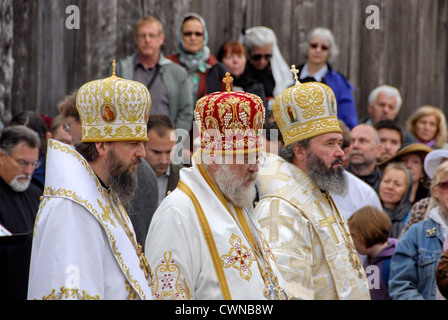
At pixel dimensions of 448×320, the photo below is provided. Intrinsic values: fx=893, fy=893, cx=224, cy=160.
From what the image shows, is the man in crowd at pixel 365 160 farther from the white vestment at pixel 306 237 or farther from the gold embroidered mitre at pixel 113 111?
the gold embroidered mitre at pixel 113 111

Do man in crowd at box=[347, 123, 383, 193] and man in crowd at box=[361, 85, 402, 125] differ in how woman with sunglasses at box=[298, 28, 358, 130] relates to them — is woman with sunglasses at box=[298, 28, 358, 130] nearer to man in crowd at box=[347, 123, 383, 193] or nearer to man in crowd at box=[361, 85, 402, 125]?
man in crowd at box=[361, 85, 402, 125]

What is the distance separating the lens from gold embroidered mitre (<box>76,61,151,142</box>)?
4.61 meters

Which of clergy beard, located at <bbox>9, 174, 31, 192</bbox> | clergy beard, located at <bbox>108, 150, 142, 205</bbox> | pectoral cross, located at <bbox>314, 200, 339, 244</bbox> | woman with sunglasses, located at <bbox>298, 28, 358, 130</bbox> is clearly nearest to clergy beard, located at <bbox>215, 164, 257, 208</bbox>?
clergy beard, located at <bbox>108, 150, 142, 205</bbox>

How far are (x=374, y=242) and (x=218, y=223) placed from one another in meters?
2.62

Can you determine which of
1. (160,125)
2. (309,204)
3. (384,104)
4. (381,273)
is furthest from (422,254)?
(384,104)

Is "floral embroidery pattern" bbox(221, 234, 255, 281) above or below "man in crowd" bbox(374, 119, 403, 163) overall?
below

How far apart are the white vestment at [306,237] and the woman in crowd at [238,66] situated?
327 centimetres

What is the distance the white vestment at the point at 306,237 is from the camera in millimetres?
5551

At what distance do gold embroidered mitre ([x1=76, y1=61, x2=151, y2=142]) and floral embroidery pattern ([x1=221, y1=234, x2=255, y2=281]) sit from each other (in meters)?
0.75

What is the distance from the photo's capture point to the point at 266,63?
379 inches

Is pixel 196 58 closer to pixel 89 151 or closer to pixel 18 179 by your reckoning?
pixel 18 179

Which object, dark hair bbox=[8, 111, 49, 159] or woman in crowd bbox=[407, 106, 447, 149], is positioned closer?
dark hair bbox=[8, 111, 49, 159]
